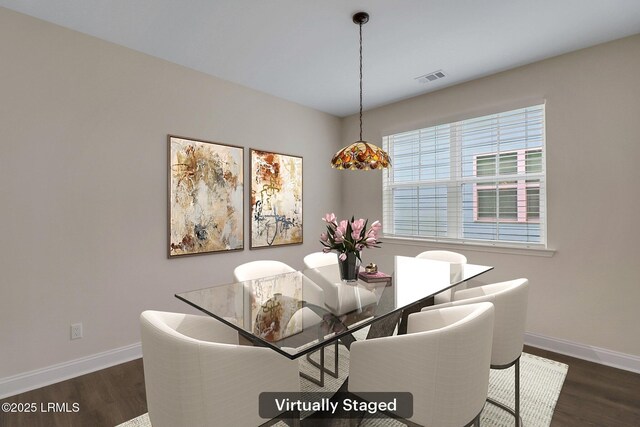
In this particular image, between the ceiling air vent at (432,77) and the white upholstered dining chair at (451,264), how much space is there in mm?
1761

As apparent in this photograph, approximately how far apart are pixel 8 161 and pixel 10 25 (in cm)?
93

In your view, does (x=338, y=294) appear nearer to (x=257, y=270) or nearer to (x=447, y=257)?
(x=257, y=270)

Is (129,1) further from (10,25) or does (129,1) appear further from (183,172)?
(183,172)

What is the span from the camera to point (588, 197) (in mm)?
2648

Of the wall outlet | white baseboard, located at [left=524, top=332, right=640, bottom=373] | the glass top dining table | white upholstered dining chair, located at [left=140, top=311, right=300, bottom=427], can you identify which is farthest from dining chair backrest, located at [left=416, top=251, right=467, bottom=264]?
the wall outlet

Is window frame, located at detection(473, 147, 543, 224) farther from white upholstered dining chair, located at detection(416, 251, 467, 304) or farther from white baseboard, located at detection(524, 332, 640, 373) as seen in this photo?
white baseboard, located at detection(524, 332, 640, 373)

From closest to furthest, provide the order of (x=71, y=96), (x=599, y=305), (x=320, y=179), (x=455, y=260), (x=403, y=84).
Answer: (x=71, y=96) < (x=599, y=305) < (x=455, y=260) < (x=403, y=84) < (x=320, y=179)

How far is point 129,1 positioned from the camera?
2.04m

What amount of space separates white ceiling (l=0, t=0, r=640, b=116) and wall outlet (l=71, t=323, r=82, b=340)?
2242mm

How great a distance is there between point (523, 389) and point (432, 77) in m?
2.82

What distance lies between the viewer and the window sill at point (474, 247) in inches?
114

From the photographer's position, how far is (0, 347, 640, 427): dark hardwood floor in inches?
74.1

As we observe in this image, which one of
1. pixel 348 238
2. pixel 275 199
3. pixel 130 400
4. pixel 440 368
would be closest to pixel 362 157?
pixel 348 238

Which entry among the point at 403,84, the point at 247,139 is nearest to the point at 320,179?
the point at 247,139
